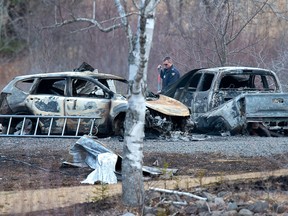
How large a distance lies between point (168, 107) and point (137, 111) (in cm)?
718

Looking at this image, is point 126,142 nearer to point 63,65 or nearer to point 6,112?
point 6,112

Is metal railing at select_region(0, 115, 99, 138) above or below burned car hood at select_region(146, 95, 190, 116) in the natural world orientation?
below

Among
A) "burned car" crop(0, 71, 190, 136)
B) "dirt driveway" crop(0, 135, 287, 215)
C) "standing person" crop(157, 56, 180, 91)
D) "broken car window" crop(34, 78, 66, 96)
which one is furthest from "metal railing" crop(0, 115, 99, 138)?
"standing person" crop(157, 56, 180, 91)

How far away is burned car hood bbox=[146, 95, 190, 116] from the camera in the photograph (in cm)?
1616

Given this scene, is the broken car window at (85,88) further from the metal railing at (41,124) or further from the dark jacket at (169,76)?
the dark jacket at (169,76)

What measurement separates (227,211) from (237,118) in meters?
7.85

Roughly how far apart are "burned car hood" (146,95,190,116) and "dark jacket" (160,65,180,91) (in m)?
3.50

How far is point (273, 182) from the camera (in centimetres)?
1073

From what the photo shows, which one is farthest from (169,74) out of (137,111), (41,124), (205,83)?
(137,111)

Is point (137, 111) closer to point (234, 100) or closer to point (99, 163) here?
point (99, 163)

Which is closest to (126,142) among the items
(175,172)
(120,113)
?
(175,172)

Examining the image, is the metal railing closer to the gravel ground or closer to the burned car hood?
the gravel ground

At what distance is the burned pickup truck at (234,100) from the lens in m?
16.5

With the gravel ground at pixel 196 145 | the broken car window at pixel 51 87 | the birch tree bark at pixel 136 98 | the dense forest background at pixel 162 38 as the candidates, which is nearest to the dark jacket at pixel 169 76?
the dense forest background at pixel 162 38
